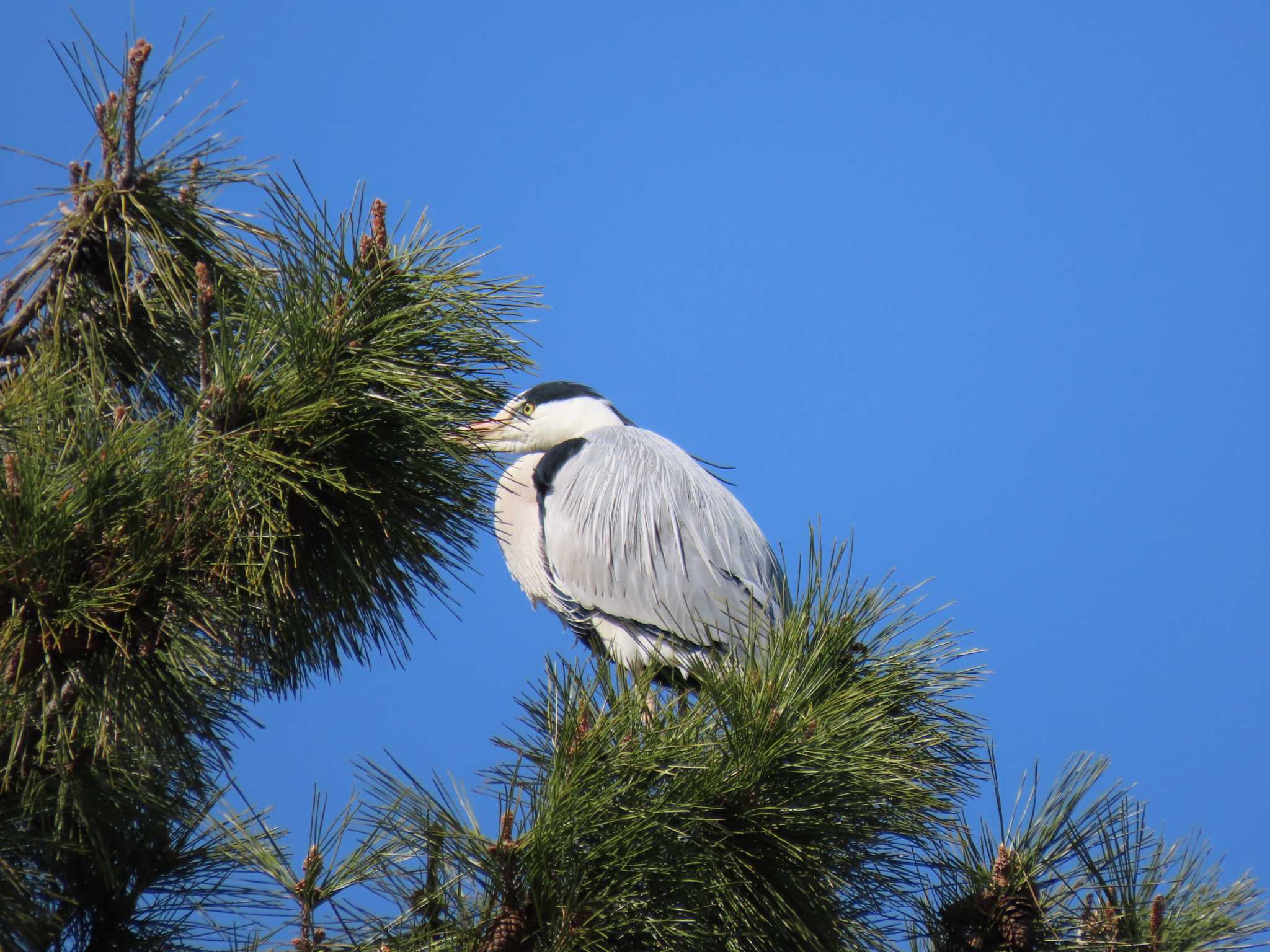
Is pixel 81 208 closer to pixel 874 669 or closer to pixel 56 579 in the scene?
pixel 56 579

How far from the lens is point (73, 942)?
1.27 m

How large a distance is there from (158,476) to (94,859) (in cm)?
49

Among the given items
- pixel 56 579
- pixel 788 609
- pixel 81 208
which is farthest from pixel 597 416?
pixel 56 579

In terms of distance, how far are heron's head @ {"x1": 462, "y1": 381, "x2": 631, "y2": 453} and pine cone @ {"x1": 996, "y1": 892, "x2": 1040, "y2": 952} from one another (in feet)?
5.69

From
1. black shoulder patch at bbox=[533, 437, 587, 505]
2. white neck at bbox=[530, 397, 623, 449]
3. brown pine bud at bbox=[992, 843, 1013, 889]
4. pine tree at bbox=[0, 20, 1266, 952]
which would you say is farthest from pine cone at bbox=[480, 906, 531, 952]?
white neck at bbox=[530, 397, 623, 449]

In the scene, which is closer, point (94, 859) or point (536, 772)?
point (536, 772)

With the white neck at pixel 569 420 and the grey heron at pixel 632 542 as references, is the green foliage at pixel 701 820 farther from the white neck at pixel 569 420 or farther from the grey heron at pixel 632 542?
the white neck at pixel 569 420

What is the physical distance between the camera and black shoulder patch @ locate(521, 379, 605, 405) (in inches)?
115

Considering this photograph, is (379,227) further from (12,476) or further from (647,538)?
(647,538)

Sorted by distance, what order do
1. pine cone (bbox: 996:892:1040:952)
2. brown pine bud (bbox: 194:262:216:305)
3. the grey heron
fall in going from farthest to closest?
the grey heron, pine cone (bbox: 996:892:1040:952), brown pine bud (bbox: 194:262:216:305)

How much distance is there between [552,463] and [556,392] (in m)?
0.28

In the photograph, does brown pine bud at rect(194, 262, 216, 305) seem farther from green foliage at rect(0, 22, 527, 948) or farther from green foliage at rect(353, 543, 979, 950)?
green foliage at rect(353, 543, 979, 950)

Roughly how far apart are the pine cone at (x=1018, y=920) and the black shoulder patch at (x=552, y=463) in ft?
5.32

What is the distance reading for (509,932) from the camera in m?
1.09
